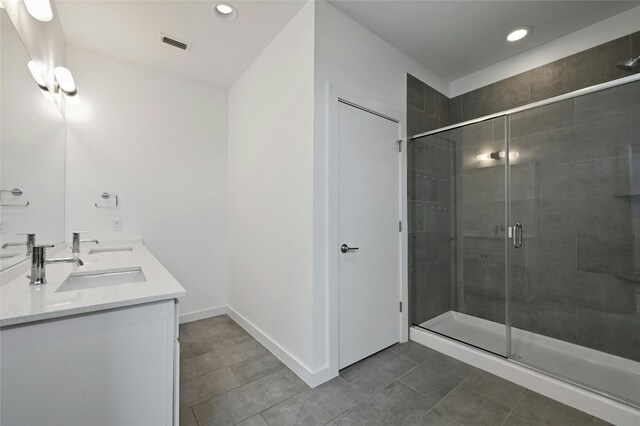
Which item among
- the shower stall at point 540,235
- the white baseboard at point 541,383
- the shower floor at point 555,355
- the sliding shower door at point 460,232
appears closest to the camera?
the white baseboard at point 541,383

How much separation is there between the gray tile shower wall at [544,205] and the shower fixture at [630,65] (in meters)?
0.09

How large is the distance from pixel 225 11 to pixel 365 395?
2.98m

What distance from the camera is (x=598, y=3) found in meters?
2.02

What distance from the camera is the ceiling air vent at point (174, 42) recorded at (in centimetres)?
239

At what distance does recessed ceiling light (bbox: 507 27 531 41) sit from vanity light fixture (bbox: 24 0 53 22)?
3.35m

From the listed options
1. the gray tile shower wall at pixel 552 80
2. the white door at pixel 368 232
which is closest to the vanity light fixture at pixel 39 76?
the white door at pixel 368 232

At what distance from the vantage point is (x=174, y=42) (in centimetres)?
246

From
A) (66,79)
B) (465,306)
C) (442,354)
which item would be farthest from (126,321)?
(465,306)

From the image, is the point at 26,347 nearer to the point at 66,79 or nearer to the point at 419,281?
the point at 66,79

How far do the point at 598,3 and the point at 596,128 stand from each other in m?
0.92

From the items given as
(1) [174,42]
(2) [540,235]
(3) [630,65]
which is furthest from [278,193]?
(3) [630,65]

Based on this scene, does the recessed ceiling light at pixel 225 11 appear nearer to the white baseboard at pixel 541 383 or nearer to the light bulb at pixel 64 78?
the light bulb at pixel 64 78

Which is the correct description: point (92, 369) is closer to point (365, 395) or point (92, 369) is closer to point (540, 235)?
point (365, 395)

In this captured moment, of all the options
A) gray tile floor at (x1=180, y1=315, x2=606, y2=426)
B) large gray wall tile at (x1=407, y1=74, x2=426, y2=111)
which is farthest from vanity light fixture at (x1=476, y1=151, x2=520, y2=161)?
gray tile floor at (x1=180, y1=315, x2=606, y2=426)
